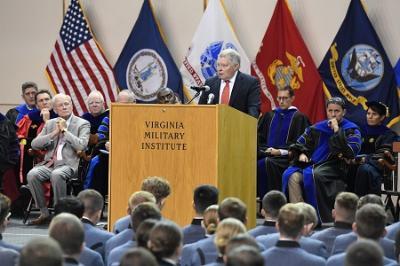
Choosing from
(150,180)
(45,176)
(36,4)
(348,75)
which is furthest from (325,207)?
(36,4)

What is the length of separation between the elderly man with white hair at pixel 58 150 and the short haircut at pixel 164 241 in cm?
619

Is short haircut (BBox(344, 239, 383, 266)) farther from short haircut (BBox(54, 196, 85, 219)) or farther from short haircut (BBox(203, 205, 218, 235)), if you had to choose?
short haircut (BBox(54, 196, 85, 219))

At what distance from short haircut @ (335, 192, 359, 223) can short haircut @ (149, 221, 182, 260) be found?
7.04ft

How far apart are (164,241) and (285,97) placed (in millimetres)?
7242

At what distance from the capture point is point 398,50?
11.6 meters

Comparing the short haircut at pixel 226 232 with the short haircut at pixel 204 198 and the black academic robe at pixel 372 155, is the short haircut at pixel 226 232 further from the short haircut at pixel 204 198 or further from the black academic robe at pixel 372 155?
the black academic robe at pixel 372 155

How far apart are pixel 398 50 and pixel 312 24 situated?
1.29 meters

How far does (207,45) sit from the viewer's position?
12.5 metres

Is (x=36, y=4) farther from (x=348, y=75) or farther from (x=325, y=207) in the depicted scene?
(x=325, y=207)

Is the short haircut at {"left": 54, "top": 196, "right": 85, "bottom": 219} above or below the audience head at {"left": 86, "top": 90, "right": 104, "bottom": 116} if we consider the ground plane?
below

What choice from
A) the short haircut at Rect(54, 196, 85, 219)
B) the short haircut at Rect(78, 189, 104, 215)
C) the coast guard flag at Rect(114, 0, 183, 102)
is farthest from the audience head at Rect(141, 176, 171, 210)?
the coast guard flag at Rect(114, 0, 183, 102)

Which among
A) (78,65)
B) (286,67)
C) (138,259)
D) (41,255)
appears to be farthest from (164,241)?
(78,65)

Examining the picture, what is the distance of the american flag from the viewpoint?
12.9 meters

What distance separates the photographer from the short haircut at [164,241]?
13.0 ft
